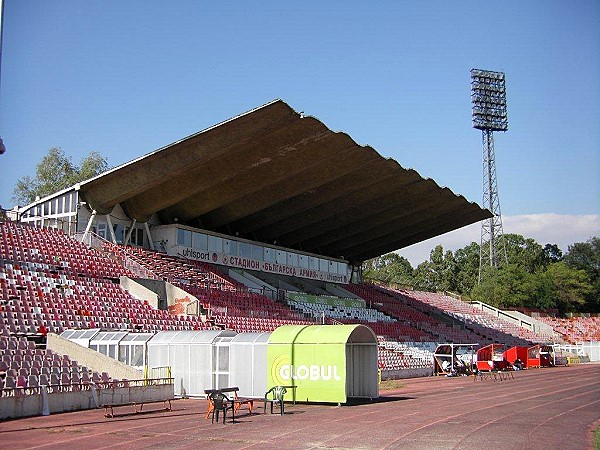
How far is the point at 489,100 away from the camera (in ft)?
270

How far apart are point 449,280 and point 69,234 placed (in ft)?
270

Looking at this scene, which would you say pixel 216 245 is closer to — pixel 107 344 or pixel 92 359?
pixel 107 344

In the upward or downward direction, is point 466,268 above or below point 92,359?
above

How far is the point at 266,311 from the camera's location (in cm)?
4191

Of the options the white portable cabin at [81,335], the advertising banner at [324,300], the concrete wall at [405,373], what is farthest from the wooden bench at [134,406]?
the advertising banner at [324,300]

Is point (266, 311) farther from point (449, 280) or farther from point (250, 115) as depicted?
point (449, 280)

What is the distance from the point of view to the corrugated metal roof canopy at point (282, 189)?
36125mm

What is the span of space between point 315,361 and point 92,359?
27.1 feet

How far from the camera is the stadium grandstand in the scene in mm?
27828

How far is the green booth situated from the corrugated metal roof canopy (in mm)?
14050

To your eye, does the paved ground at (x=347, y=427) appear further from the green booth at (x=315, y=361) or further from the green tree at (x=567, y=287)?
the green tree at (x=567, y=287)

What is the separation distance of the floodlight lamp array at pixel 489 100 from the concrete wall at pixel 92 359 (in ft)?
208

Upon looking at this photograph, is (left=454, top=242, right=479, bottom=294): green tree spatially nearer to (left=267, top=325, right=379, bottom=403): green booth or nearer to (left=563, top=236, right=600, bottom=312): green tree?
(left=563, top=236, right=600, bottom=312): green tree

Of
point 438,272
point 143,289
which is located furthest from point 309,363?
point 438,272
